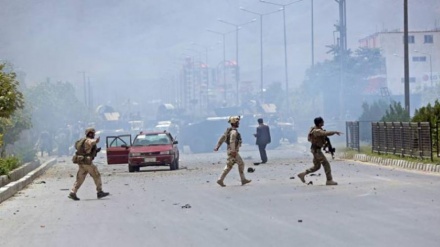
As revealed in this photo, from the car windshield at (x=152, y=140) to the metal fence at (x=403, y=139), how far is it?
7.52m

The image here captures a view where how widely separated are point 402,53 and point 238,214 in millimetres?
110468

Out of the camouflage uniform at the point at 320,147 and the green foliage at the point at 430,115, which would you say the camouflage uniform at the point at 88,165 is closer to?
the camouflage uniform at the point at 320,147

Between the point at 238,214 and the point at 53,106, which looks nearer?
the point at 238,214

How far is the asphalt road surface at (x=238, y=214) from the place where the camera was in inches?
531

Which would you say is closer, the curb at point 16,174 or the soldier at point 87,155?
the soldier at point 87,155

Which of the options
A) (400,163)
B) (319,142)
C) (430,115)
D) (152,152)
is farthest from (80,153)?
(430,115)

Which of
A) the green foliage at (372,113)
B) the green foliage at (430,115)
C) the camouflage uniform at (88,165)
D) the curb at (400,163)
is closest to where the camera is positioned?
the camouflage uniform at (88,165)

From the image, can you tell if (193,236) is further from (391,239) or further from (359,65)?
(359,65)

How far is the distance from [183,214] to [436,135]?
637 inches

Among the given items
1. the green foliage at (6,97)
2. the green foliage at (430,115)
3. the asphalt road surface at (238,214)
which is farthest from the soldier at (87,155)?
the green foliage at (430,115)

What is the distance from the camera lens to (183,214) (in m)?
17.6

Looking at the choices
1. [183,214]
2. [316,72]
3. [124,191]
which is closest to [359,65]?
[316,72]

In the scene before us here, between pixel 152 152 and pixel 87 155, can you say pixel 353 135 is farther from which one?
pixel 87 155

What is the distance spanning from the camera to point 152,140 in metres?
39.4
